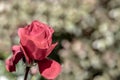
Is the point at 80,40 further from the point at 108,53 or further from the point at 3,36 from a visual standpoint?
the point at 3,36

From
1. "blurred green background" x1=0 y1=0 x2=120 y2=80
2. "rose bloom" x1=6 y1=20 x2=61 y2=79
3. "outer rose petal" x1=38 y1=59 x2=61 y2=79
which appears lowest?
"blurred green background" x1=0 y1=0 x2=120 y2=80

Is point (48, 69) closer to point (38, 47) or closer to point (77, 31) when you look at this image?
point (38, 47)

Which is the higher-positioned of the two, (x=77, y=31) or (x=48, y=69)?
(x=48, y=69)

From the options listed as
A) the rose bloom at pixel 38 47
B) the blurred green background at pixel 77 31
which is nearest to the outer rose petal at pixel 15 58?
the rose bloom at pixel 38 47

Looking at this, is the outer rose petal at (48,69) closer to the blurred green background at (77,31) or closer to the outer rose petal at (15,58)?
the outer rose petal at (15,58)

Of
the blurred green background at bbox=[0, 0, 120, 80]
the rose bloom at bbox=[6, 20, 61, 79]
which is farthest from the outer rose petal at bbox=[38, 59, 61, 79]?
the blurred green background at bbox=[0, 0, 120, 80]

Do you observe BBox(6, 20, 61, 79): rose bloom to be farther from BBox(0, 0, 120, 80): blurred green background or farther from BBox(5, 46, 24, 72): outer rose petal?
BBox(0, 0, 120, 80): blurred green background

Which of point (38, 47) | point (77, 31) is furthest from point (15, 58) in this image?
point (77, 31)

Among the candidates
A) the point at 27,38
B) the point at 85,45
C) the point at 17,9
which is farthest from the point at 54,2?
the point at 27,38

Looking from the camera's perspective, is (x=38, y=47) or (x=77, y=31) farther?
(x=77, y=31)
